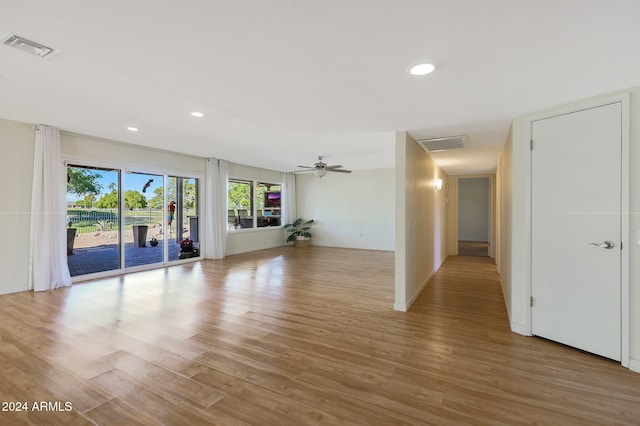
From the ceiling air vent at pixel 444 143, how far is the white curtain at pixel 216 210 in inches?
201

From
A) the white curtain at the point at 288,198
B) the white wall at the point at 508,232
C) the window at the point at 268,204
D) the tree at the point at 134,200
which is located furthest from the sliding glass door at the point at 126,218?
the white wall at the point at 508,232

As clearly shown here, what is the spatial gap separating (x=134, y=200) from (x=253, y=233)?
Answer: 3624mm

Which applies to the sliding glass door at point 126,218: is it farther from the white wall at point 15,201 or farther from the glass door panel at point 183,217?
the white wall at point 15,201

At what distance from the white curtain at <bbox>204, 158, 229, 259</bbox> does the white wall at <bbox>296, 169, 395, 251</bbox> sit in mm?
3457

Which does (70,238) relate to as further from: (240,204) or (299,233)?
(299,233)

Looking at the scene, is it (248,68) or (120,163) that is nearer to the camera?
(248,68)

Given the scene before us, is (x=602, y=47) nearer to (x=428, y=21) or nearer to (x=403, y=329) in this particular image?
(x=428, y=21)

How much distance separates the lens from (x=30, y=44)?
2021mm

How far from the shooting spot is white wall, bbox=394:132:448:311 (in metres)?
3.58

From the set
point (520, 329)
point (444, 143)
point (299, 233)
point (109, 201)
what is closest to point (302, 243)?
point (299, 233)

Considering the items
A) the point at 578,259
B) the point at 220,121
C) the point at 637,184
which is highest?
the point at 220,121

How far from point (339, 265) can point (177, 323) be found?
3.91 meters

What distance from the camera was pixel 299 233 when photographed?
9.80 m

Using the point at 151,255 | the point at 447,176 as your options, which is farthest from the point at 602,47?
the point at 151,255
